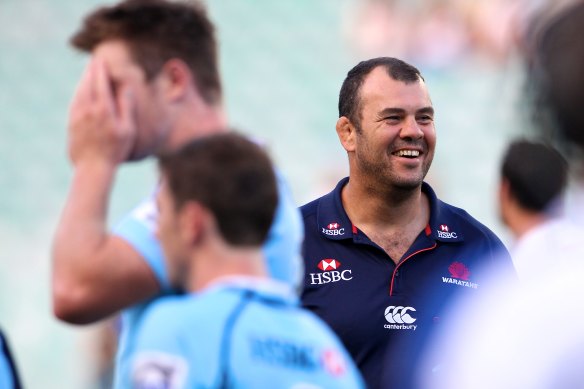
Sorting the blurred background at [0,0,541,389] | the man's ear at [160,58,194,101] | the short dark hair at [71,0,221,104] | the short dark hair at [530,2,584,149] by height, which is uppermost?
the short dark hair at [530,2,584,149]

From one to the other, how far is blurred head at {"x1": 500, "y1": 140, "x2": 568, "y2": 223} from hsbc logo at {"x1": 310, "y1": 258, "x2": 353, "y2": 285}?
127 cm

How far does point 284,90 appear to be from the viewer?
1104 cm

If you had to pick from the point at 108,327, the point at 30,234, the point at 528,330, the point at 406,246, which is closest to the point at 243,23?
the point at 30,234

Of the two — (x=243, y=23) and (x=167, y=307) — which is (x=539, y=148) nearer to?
(x=167, y=307)

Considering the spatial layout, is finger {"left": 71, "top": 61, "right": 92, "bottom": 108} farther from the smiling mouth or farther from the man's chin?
the smiling mouth

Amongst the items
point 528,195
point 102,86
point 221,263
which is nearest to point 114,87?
point 102,86

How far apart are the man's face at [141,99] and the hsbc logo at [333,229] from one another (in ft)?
5.89

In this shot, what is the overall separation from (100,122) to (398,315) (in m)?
1.81

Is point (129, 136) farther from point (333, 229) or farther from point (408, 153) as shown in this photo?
point (408, 153)

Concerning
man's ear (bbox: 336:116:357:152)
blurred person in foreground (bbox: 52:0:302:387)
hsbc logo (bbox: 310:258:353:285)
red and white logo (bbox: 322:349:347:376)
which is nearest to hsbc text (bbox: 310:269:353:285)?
hsbc logo (bbox: 310:258:353:285)

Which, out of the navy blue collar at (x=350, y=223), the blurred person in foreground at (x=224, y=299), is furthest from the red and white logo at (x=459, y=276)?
the blurred person in foreground at (x=224, y=299)

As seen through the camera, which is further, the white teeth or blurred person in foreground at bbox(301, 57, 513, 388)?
the white teeth

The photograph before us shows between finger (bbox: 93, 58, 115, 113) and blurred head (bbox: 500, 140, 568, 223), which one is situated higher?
finger (bbox: 93, 58, 115, 113)

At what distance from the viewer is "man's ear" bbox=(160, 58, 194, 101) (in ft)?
8.13
